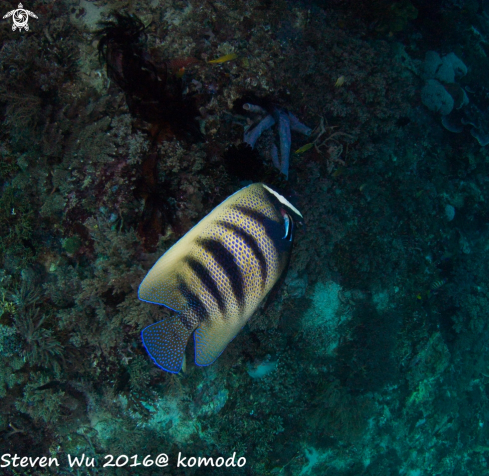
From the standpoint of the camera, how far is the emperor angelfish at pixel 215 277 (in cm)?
203

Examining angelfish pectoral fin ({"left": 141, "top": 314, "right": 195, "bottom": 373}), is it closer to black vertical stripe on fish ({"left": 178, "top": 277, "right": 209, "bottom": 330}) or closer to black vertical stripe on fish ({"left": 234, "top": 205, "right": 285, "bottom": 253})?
black vertical stripe on fish ({"left": 178, "top": 277, "right": 209, "bottom": 330})

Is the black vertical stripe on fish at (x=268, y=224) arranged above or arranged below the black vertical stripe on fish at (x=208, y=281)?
above

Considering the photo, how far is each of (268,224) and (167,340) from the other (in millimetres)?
1123

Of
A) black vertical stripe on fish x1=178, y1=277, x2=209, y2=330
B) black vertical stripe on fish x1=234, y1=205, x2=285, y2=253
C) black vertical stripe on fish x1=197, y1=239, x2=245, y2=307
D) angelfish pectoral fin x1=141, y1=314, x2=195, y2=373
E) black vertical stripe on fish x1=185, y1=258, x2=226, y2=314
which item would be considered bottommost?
angelfish pectoral fin x1=141, y1=314, x2=195, y2=373

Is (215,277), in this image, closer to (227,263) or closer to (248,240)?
(227,263)

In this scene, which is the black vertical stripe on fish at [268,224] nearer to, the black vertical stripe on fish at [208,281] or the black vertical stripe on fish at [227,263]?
the black vertical stripe on fish at [227,263]

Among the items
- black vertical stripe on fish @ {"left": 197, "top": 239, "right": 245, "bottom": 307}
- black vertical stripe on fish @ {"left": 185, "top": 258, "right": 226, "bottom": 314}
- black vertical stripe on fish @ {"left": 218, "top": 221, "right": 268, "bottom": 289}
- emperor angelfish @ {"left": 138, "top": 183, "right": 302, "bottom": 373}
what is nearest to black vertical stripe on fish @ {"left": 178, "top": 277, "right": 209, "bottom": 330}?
emperor angelfish @ {"left": 138, "top": 183, "right": 302, "bottom": 373}

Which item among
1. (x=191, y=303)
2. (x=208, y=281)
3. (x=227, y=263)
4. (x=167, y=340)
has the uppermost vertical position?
(x=227, y=263)

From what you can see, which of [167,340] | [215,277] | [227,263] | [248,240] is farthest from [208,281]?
[167,340]

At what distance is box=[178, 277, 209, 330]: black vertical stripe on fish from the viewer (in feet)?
6.77

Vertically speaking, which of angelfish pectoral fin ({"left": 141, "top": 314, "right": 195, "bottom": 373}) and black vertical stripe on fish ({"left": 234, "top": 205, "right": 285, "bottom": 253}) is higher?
black vertical stripe on fish ({"left": 234, "top": 205, "right": 285, "bottom": 253})

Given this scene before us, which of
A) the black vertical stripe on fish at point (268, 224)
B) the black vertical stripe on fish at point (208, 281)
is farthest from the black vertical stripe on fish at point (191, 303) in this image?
the black vertical stripe on fish at point (268, 224)

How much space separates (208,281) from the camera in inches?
79.6

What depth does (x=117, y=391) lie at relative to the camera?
11.8 feet
